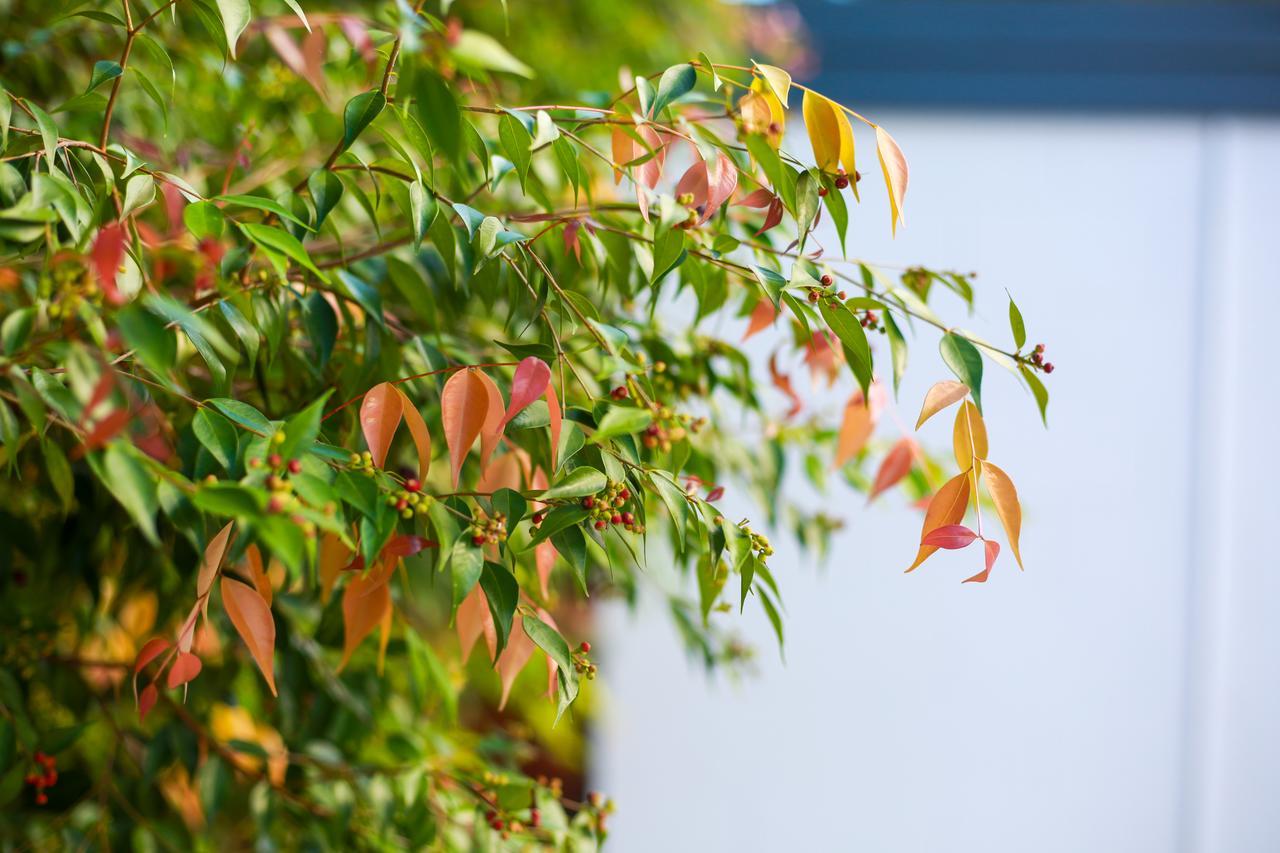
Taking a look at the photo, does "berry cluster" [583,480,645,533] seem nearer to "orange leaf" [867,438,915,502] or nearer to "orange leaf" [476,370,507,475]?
"orange leaf" [476,370,507,475]

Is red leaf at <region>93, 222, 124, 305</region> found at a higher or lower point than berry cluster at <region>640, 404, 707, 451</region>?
higher

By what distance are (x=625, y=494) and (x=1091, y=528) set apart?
4.54ft

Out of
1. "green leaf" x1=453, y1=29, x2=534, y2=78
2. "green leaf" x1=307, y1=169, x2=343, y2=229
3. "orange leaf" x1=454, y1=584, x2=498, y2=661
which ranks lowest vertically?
"orange leaf" x1=454, y1=584, x2=498, y2=661

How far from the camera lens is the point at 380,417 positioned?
44 cm

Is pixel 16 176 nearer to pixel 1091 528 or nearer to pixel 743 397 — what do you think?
pixel 743 397

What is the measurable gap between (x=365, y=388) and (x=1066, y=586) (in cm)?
140

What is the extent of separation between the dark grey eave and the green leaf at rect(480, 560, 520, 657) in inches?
57.4

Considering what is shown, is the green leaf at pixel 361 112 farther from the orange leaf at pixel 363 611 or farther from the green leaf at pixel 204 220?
the orange leaf at pixel 363 611

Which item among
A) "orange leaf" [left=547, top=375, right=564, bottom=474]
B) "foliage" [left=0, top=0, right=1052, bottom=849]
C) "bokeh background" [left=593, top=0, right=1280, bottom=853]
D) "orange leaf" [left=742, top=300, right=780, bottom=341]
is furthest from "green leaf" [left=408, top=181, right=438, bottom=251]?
"bokeh background" [left=593, top=0, right=1280, bottom=853]

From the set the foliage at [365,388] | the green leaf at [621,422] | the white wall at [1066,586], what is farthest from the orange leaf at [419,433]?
the white wall at [1066,586]

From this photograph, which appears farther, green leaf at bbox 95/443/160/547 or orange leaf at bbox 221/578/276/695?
orange leaf at bbox 221/578/276/695

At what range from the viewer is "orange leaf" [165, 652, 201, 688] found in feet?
1.42

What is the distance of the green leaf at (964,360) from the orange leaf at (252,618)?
34 centimetres

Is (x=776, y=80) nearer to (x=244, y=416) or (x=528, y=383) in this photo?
(x=528, y=383)
